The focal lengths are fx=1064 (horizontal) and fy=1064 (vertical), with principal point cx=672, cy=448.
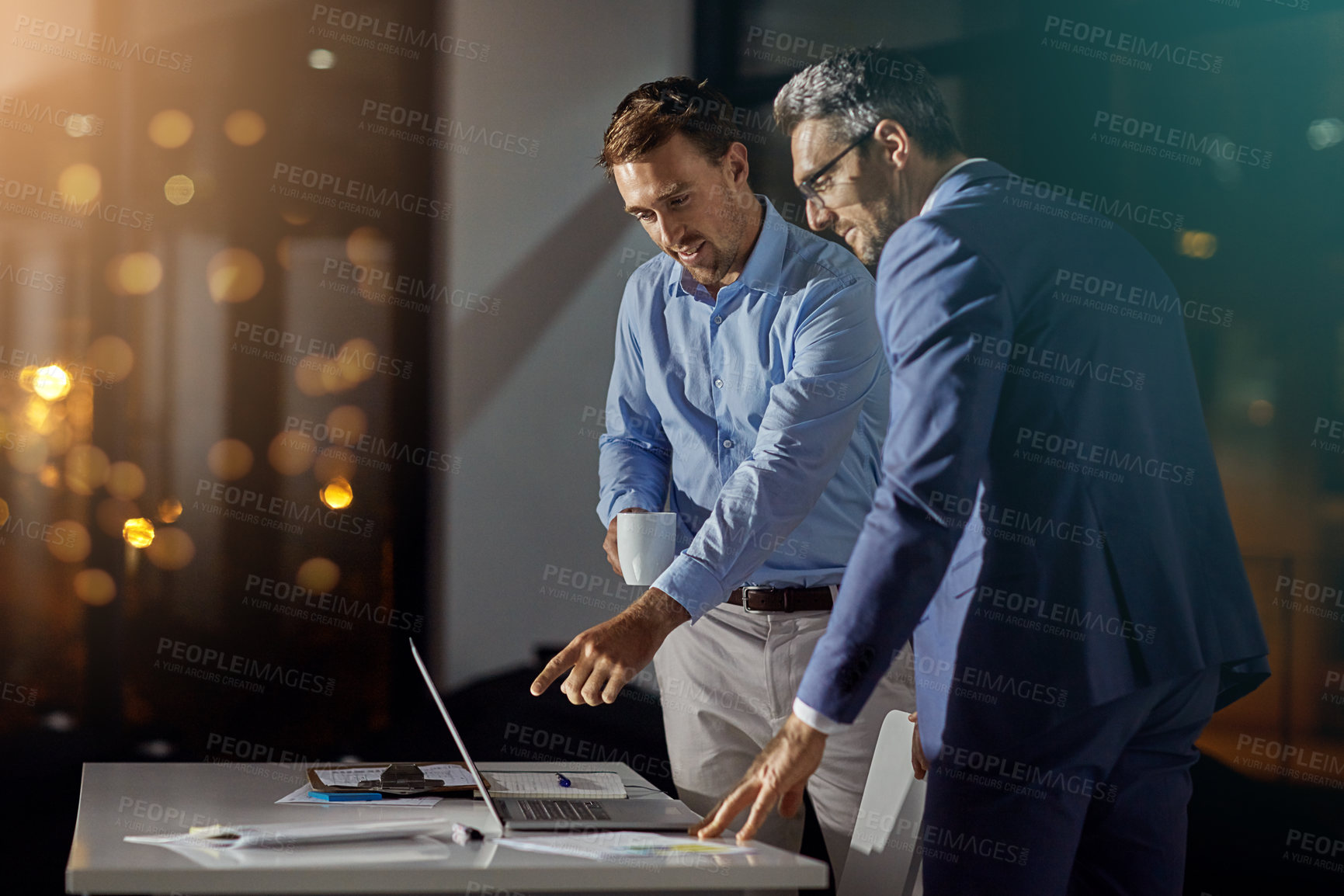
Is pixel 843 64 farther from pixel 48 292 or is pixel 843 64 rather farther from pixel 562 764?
pixel 48 292

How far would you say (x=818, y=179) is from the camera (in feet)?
5.20

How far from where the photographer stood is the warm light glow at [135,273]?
10.9 ft

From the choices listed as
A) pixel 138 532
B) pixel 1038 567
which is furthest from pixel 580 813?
pixel 138 532

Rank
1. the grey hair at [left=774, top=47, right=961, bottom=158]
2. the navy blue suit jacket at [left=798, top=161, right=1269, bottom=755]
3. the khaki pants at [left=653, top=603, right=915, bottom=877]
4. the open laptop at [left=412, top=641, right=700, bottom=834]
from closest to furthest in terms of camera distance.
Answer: the navy blue suit jacket at [left=798, top=161, right=1269, bottom=755]
the open laptop at [left=412, top=641, right=700, bottom=834]
the grey hair at [left=774, top=47, right=961, bottom=158]
the khaki pants at [left=653, top=603, right=915, bottom=877]

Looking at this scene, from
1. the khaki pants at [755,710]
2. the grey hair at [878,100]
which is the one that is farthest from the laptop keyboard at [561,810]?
the grey hair at [878,100]

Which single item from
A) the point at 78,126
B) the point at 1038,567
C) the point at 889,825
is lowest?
the point at 889,825

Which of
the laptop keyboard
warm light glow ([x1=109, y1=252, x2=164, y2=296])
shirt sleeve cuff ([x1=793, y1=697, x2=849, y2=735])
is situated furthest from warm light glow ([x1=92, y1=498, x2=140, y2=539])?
shirt sleeve cuff ([x1=793, y1=697, x2=849, y2=735])

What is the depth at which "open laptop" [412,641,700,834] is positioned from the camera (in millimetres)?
1381

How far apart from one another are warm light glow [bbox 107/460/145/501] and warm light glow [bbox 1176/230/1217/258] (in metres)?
3.12

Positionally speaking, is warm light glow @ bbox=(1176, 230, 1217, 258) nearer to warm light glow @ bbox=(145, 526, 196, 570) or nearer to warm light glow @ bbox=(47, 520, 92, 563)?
warm light glow @ bbox=(145, 526, 196, 570)

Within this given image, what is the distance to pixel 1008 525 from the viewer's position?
4.23 feet

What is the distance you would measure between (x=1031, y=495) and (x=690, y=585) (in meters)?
0.70

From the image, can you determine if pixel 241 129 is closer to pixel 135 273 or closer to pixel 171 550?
pixel 135 273

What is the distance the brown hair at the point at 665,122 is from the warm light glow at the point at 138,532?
2.01 m
